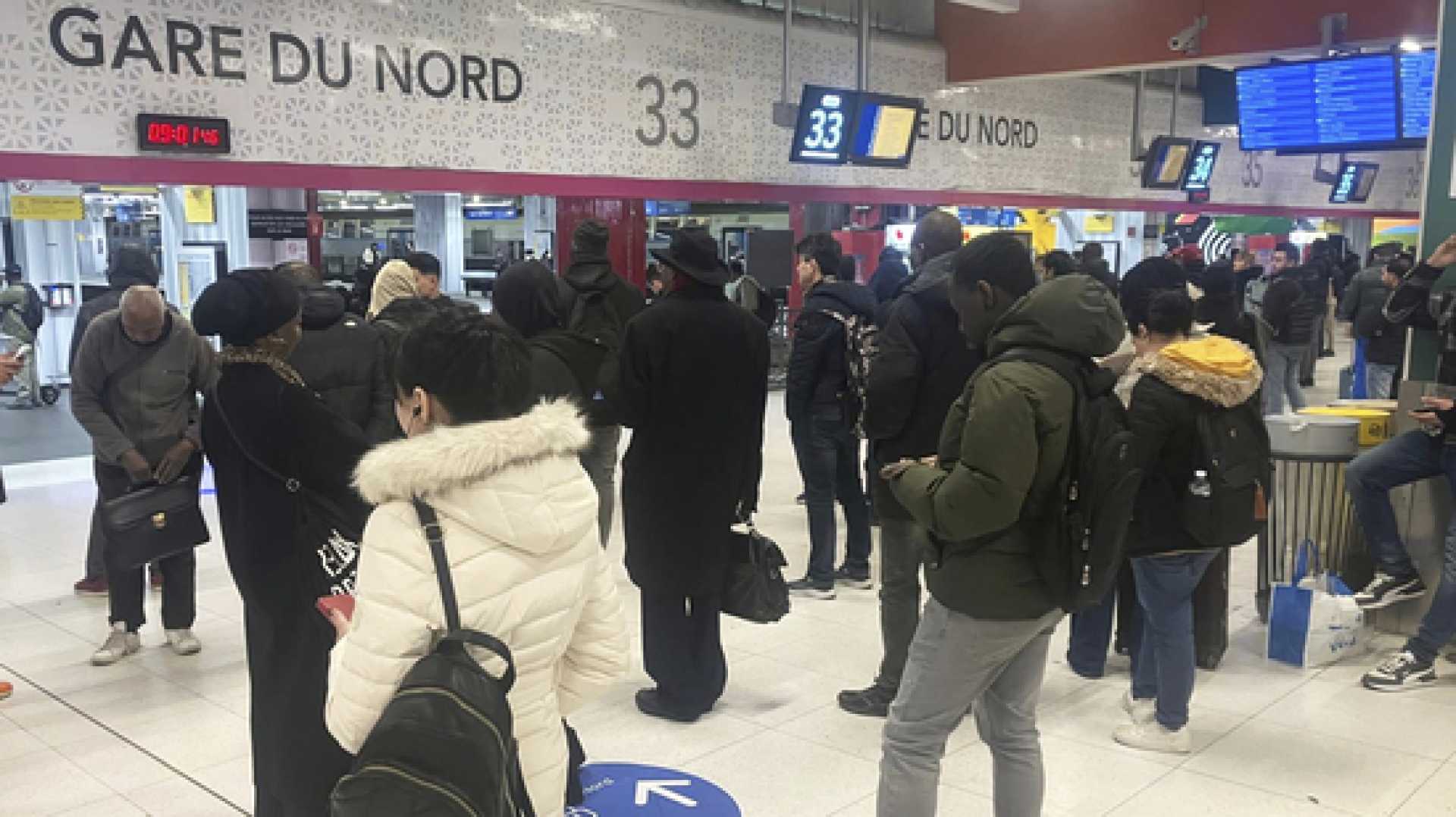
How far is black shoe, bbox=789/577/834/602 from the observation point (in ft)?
17.7

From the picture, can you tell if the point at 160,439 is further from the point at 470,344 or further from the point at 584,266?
the point at 470,344

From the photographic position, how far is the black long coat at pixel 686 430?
3.60 m

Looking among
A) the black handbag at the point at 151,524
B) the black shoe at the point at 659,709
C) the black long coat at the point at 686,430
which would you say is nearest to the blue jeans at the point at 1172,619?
the black long coat at the point at 686,430

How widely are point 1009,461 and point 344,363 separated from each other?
2214mm

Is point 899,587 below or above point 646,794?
above

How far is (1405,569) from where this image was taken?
4.71 metres

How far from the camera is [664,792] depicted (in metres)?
3.39

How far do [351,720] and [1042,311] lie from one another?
1615 mm

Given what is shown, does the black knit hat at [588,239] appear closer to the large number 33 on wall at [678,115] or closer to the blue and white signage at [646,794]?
the blue and white signage at [646,794]

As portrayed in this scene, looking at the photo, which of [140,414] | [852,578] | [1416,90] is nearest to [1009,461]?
[852,578]

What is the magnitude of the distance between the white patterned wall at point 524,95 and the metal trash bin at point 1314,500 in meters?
5.53

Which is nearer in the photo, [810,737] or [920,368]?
[920,368]

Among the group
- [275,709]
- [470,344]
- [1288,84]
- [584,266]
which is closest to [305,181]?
[584,266]

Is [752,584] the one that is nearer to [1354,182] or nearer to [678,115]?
[678,115]
